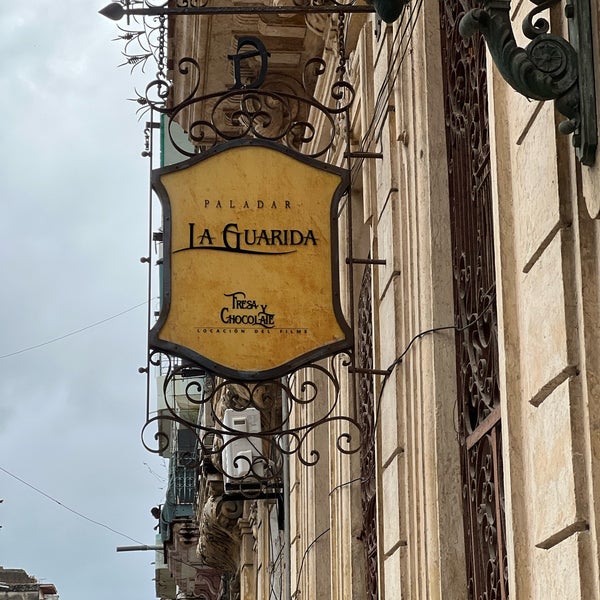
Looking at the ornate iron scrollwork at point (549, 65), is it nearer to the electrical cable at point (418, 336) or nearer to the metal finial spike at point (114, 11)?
the electrical cable at point (418, 336)

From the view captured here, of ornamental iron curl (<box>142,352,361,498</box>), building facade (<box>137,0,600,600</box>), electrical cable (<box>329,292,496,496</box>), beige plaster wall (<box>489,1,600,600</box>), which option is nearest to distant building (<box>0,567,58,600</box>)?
ornamental iron curl (<box>142,352,361,498</box>)

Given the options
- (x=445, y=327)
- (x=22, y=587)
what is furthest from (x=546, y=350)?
(x=22, y=587)

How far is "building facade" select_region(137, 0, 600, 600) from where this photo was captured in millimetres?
4582

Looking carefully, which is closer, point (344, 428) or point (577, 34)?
point (577, 34)

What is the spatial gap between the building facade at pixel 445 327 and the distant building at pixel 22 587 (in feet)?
85.0

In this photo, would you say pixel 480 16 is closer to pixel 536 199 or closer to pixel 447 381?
pixel 536 199

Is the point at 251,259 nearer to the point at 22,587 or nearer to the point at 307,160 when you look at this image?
the point at 307,160

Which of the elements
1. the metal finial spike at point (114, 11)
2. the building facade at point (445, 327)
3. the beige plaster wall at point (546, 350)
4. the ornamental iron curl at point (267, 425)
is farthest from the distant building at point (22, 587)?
the beige plaster wall at point (546, 350)

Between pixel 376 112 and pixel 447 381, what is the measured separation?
7.22 feet

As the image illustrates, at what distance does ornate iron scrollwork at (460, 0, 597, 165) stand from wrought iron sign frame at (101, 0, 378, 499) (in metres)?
1.60

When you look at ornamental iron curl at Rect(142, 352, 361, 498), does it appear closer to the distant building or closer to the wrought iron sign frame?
the wrought iron sign frame

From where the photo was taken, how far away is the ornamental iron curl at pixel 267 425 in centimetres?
734

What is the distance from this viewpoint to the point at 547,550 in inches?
185

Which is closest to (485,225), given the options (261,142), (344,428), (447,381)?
(447,381)
